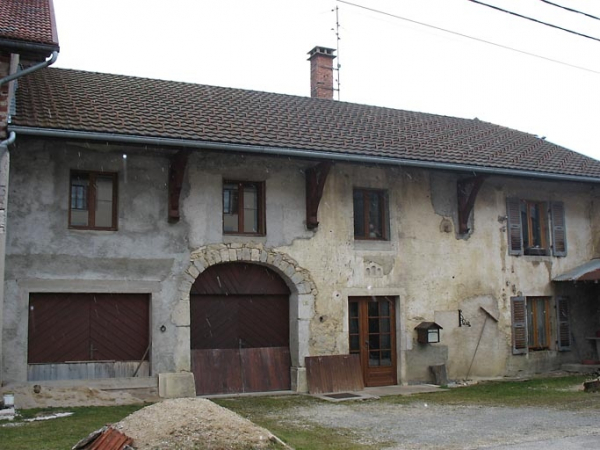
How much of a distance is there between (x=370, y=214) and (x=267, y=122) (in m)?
2.75

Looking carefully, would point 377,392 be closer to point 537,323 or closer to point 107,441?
point 537,323

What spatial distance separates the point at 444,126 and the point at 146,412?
12350 millimetres

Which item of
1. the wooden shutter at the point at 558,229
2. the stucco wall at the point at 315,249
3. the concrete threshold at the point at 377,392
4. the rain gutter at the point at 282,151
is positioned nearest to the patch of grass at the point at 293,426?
the concrete threshold at the point at 377,392

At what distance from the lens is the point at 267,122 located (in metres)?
14.2

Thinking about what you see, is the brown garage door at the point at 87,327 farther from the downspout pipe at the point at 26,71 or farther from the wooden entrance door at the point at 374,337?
the wooden entrance door at the point at 374,337

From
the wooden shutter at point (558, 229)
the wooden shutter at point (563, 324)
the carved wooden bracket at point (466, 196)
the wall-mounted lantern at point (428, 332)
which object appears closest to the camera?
the wall-mounted lantern at point (428, 332)

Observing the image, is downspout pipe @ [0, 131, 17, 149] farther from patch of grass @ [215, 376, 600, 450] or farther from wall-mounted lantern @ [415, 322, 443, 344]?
wall-mounted lantern @ [415, 322, 443, 344]

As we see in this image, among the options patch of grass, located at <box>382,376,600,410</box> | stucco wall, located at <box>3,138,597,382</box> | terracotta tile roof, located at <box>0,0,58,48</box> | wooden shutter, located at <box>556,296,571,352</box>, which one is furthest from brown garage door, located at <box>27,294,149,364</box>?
wooden shutter, located at <box>556,296,571,352</box>

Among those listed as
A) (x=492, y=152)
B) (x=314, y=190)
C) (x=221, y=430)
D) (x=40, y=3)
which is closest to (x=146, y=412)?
(x=221, y=430)

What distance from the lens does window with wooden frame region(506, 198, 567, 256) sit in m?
15.9

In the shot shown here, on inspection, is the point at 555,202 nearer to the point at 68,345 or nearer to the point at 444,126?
the point at 444,126

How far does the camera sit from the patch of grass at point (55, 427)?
25.7 feet

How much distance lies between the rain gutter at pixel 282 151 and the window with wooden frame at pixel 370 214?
1.02m

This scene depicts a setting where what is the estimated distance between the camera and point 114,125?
1178cm
